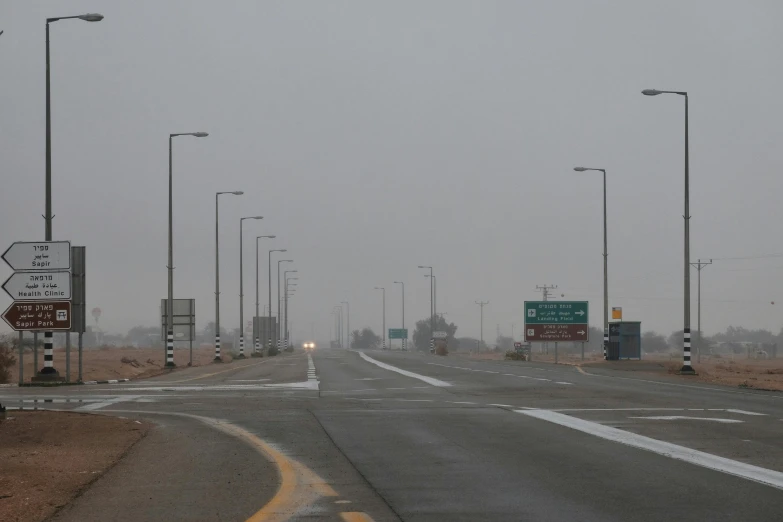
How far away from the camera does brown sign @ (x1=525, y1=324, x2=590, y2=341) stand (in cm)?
5816

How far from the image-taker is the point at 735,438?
12.7 m

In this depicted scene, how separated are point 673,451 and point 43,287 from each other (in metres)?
21.4

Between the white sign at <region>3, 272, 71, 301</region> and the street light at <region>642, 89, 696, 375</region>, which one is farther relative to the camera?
the street light at <region>642, 89, 696, 375</region>

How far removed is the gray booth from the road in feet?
98.6

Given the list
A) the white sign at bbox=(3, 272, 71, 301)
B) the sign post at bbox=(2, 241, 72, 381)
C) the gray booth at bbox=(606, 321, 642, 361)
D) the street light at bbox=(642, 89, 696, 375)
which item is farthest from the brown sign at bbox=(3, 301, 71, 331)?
the gray booth at bbox=(606, 321, 642, 361)

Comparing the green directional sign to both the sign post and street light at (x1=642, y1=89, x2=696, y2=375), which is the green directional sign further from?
the sign post

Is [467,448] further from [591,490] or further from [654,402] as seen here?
[654,402]

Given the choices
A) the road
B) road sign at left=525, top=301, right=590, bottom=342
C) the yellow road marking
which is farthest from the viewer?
road sign at left=525, top=301, right=590, bottom=342

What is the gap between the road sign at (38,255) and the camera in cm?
2800

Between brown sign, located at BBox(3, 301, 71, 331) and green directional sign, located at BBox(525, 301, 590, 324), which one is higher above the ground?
brown sign, located at BBox(3, 301, 71, 331)

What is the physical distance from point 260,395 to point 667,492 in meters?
15.0

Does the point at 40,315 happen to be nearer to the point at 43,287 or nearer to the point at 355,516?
the point at 43,287

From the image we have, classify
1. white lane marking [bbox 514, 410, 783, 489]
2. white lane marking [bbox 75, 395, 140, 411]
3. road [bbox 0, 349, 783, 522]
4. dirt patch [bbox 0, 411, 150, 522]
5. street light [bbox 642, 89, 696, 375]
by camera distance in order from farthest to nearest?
street light [bbox 642, 89, 696, 375], white lane marking [bbox 75, 395, 140, 411], white lane marking [bbox 514, 410, 783, 489], dirt patch [bbox 0, 411, 150, 522], road [bbox 0, 349, 783, 522]

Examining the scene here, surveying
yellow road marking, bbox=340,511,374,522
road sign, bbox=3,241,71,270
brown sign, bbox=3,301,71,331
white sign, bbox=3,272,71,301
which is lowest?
yellow road marking, bbox=340,511,374,522
